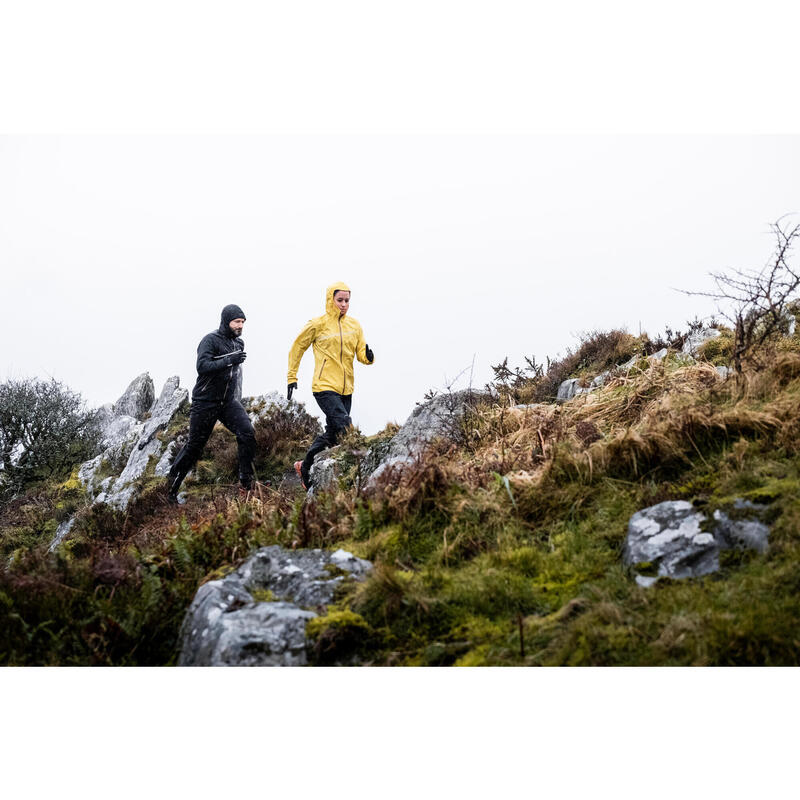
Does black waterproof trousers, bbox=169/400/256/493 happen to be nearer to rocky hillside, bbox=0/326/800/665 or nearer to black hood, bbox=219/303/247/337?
black hood, bbox=219/303/247/337

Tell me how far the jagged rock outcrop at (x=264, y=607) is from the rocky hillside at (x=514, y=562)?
0.04 ft

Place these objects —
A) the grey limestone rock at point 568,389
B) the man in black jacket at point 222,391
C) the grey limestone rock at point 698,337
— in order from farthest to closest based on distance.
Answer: the man in black jacket at point 222,391
the grey limestone rock at point 568,389
the grey limestone rock at point 698,337

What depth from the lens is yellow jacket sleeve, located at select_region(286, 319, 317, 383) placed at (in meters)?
10.0

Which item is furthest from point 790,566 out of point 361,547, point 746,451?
point 361,547

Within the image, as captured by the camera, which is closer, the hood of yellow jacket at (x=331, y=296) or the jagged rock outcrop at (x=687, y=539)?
the jagged rock outcrop at (x=687, y=539)

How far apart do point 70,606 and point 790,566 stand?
3.91 m

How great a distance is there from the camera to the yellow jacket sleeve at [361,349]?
10273mm

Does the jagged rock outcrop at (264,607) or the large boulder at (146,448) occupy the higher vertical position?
the large boulder at (146,448)

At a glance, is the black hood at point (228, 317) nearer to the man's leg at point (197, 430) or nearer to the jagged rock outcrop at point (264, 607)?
the man's leg at point (197, 430)

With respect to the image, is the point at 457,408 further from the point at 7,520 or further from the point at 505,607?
the point at 7,520

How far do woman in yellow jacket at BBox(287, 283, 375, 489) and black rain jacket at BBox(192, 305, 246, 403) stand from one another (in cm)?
90

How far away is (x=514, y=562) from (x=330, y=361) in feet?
21.3

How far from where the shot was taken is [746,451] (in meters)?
4.13

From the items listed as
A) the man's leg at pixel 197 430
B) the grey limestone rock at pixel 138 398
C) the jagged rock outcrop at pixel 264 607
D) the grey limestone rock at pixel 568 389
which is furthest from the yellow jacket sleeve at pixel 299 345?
the grey limestone rock at pixel 138 398
